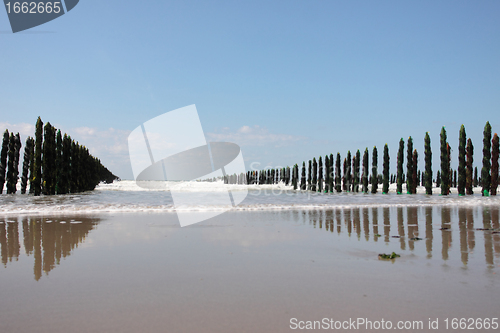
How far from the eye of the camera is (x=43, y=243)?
22.6 feet

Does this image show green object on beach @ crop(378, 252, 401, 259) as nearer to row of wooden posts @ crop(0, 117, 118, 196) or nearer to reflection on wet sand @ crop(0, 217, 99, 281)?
reflection on wet sand @ crop(0, 217, 99, 281)

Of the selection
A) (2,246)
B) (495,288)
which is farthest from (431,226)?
(2,246)

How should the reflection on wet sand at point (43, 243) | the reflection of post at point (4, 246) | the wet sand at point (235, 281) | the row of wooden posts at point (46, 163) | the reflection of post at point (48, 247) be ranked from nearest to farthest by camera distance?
the wet sand at point (235, 281)
the reflection of post at point (48, 247)
the reflection on wet sand at point (43, 243)
the reflection of post at point (4, 246)
the row of wooden posts at point (46, 163)

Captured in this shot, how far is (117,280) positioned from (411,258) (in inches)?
181

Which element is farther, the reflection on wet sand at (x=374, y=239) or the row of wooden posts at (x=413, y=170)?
the row of wooden posts at (x=413, y=170)

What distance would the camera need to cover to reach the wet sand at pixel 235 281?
3.06 meters

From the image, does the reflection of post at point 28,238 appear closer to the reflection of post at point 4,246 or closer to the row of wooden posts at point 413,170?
the reflection of post at point 4,246

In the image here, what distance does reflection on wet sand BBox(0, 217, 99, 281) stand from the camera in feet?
17.4

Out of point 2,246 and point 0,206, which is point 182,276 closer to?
point 2,246

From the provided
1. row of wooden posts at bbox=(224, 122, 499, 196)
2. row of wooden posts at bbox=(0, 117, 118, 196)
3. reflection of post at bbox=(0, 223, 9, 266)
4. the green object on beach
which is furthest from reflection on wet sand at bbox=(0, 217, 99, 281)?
row of wooden posts at bbox=(224, 122, 499, 196)

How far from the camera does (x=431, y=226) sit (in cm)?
954

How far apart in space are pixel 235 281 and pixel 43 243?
5029mm

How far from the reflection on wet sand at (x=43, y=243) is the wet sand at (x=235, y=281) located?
0.04 meters

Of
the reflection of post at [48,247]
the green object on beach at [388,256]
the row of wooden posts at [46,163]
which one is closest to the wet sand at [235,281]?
the reflection of post at [48,247]
